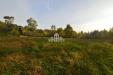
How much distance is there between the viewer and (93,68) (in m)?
14.6

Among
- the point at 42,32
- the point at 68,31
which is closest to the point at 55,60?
the point at 68,31

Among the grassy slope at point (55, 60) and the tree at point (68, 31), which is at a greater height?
the tree at point (68, 31)

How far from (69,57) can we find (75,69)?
5.60ft

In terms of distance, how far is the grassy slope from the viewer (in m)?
14.2

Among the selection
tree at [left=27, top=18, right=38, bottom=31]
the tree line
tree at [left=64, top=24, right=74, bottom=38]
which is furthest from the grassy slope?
tree at [left=27, top=18, right=38, bottom=31]

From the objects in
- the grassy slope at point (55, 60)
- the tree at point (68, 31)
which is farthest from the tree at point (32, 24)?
the grassy slope at point (55, 60)

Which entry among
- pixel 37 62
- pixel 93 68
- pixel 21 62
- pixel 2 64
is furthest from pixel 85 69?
pixel 2 64

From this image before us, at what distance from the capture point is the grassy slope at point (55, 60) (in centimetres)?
1423

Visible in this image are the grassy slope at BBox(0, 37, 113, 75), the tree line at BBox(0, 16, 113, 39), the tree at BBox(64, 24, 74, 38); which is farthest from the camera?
the tree at BBox(64, 24, 74, 38)

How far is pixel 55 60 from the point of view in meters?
15.7

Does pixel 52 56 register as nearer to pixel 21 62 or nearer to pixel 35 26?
pixel 21 62

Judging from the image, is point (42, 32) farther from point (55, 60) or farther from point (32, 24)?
point (55, 60)

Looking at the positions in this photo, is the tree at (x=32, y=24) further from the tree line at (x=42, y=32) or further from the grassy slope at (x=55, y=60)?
the grassy slope at (x=55, y=60)

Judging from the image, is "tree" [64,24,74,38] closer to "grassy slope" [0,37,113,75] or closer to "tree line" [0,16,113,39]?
"tree line" [0,16,113,39]
